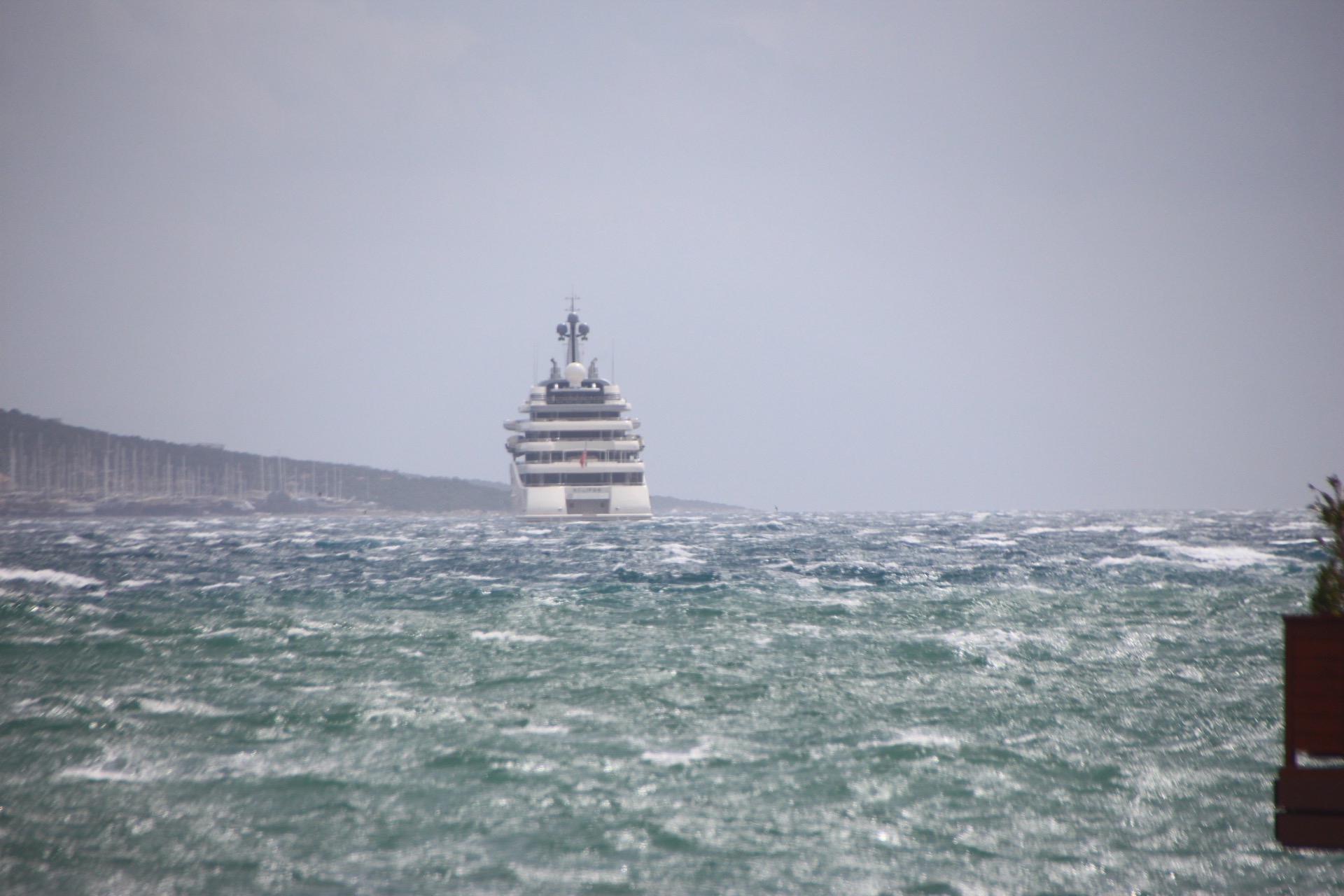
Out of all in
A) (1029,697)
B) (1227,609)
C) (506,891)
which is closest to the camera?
(506,891)

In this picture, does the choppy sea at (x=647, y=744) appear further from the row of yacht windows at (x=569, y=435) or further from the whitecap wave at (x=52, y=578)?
the row of yacht windows at (x=569, y=435)

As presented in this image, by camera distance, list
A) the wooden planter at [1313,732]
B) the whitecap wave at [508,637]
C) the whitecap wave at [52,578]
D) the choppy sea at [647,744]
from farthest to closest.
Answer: the whitecap wave at [52,578]
the whitecap wave at [508,637]
the choppy sea at [647,744]
the wooden planter at [1313,732]

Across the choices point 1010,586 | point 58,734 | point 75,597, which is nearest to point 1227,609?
point 1010,586

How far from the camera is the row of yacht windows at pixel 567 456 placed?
3270 inches

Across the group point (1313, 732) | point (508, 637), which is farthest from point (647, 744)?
point (508, 637)

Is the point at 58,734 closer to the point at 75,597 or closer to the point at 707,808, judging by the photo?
the point at 707,808

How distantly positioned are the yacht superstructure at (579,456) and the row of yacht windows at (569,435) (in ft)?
0.19

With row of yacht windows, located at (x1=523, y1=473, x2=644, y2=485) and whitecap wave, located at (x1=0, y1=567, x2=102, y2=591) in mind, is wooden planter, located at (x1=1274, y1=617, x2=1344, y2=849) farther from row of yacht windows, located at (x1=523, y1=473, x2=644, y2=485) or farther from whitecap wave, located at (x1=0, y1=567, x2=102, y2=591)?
row of yacht windows, located at (x1=523, y1=473, x2=644, y2=485)

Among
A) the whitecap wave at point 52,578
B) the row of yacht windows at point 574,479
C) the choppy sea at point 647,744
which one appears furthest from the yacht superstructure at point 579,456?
the choppy sea at point 647,744

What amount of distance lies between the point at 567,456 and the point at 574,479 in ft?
7.77

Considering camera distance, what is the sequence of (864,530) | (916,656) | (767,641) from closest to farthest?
(916,656) → (767,641) → (864,530)

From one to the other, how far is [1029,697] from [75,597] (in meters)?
23.8

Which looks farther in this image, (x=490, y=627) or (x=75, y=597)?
(x=75, y=597)

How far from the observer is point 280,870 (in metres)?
8.70
